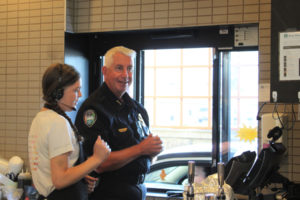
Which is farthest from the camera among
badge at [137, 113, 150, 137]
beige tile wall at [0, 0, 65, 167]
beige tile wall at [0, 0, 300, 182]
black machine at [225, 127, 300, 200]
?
beige tile wall at [0, 0, 65, 167]

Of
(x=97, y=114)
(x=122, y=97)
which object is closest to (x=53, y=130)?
(x=97, y=114)

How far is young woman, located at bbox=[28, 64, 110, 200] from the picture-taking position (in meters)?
1.70

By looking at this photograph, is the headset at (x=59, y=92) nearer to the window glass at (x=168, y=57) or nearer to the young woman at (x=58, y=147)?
the young woman at (x=58, y=147)

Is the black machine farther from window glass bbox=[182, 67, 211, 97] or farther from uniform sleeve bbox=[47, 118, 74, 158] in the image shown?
window glass bbox=[182, 67, 211, 97]

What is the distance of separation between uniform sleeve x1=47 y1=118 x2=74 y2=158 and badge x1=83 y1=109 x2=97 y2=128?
463 millimetres

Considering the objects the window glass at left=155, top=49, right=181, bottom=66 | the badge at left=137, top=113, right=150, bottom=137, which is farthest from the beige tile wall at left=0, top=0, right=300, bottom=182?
the badge at left=137, top=113, right=150, bottom=137

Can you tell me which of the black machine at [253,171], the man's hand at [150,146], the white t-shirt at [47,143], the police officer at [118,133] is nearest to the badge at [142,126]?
the police officer at [118,133]

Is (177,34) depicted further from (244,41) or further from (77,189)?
(77,189)

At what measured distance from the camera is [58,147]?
1.69m

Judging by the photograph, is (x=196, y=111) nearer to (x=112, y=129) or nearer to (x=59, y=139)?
(x=112, y=129)

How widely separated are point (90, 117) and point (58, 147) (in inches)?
21.5

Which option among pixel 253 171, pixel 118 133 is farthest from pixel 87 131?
pixel 253 171

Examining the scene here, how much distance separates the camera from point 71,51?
343 centimetres

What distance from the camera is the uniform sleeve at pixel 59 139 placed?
66.6 inches
